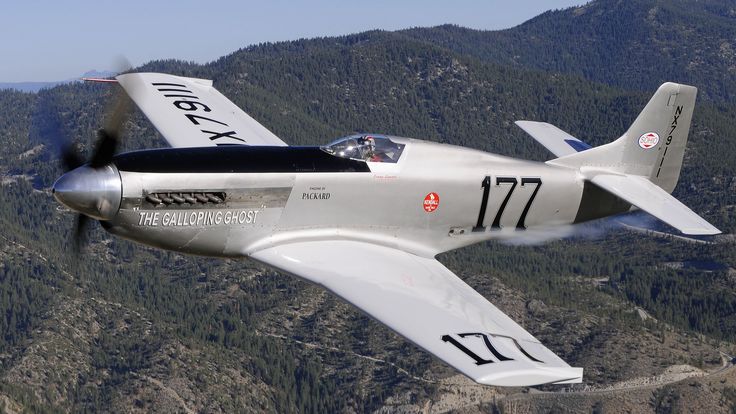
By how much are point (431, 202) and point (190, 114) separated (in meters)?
9.75

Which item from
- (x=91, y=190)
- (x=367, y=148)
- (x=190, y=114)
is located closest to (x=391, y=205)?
(x=367, y=148)

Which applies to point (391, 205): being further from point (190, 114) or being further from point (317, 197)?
point (190, 114)

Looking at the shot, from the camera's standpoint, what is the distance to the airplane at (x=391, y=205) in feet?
64.9

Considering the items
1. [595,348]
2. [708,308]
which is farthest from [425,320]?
[708,308]

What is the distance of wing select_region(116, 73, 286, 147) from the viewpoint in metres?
28.8

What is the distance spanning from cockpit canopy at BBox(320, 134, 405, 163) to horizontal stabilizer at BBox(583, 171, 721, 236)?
6881 millimetres

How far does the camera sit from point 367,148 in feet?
78.7

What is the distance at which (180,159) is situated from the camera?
22078 millimetres

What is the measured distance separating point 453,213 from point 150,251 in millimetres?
167565

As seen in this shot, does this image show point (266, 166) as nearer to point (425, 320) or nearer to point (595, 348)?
point (425, 320)

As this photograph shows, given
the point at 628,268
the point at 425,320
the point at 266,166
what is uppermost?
the point at 266,166

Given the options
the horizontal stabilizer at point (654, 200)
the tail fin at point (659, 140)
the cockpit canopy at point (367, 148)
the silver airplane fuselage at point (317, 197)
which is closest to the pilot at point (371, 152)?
the cockpit canopy at point (367, 148)

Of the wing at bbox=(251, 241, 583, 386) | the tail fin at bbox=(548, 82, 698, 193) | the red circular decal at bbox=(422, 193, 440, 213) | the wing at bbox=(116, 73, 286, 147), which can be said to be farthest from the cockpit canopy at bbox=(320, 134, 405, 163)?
the tail fin at bbox=(548, 82, 698, 193)

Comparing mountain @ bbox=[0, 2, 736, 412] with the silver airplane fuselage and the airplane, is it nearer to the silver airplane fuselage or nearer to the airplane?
the airplane
